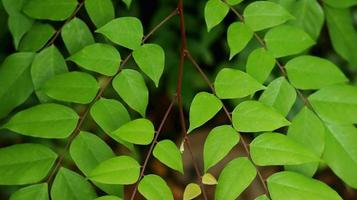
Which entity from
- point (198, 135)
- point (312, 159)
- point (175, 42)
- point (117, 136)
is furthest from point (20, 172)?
point (198, 135)

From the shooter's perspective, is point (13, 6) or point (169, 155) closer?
point (169, 155)

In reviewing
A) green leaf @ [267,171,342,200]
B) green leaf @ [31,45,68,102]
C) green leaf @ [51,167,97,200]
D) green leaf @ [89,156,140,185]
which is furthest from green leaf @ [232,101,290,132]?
green leaf @ [31,45,68,102]

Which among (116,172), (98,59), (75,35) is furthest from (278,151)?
(75,35)

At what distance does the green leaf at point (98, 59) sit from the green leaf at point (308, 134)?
1.42 feet

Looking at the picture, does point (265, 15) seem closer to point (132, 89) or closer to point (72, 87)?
point (132, 89)

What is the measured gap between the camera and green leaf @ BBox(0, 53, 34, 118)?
1.27 meters

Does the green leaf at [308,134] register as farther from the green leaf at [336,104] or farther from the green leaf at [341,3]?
the green leaf at [341,3]

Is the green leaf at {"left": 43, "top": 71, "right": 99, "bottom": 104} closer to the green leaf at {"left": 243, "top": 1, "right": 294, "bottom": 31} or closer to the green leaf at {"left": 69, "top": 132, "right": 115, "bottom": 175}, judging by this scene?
the green leaf at {"left": 69, "top": 132, "right": 115, "bottom": 175}

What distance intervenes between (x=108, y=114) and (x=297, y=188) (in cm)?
43

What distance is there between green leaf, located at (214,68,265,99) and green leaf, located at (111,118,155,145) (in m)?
0.17

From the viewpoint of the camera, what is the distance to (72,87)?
117cm

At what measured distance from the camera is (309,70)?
122 centimetres

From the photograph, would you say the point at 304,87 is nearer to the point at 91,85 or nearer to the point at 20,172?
the point at 91,85

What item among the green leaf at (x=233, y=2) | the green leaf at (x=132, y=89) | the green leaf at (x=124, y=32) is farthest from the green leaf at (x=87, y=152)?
the green leaf at (x=233, y=2)
